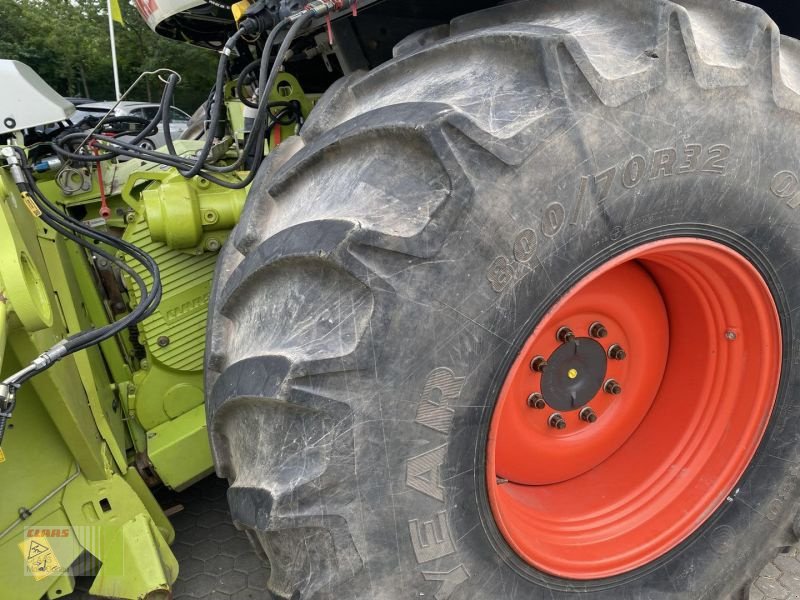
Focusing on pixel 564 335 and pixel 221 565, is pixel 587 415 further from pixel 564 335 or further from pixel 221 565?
pixel 221 565

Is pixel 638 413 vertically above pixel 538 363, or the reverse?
pixel 538 363

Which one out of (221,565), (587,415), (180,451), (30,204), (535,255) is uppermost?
(30,204)

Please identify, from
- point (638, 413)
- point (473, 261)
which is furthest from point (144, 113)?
point (473, 261)

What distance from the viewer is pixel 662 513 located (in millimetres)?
1580

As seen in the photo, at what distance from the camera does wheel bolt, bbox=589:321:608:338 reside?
148 centimetres

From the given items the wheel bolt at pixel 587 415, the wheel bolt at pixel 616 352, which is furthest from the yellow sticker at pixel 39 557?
the wheel bolt at pixel 616 352

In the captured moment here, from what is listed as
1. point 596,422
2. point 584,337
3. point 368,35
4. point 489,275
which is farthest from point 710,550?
point 368,35

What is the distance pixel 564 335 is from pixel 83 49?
18549mm

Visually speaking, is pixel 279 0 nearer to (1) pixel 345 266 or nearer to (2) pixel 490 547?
(1) pixel 345 266

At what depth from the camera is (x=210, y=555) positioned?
6.72 feet

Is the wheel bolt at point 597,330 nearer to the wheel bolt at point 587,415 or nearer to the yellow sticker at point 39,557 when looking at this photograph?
the wheel bolt at point 587,415

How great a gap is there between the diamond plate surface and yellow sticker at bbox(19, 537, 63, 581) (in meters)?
0.21

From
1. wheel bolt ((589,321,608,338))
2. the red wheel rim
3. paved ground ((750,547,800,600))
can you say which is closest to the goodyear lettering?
the red wheel rim

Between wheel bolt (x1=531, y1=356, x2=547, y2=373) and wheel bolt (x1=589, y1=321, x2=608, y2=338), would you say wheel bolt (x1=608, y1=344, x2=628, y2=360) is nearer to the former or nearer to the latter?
wheel bolt (x1=589, y1=321, x2=608, y2=338)
